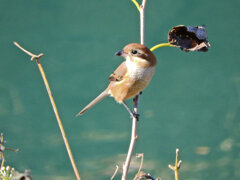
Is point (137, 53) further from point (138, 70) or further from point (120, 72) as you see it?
point (120, 72)

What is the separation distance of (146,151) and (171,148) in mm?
229

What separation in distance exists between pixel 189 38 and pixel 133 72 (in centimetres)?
69

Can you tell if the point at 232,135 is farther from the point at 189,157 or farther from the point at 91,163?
the point at 91,163

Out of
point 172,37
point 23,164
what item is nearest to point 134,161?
point 23,164

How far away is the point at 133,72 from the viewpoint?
202 centimetres

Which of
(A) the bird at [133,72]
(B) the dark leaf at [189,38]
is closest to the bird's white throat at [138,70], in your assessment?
(A) the bird at [133,72]

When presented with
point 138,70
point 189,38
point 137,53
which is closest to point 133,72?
point 138,70

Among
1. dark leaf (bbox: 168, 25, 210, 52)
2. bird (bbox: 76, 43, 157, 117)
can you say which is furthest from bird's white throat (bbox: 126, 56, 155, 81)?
dark leaf (bbox: 168, 25, 210, 52)

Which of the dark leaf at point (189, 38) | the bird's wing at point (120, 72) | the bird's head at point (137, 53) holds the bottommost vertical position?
the dark leaf at point (189, 38)

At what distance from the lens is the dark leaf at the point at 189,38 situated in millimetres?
1325

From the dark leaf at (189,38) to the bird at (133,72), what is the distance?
260 mm

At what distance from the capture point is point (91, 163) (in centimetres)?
334

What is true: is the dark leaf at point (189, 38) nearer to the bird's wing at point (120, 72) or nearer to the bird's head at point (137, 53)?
the bird's head at point (137, 53)

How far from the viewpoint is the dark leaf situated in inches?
52.2
